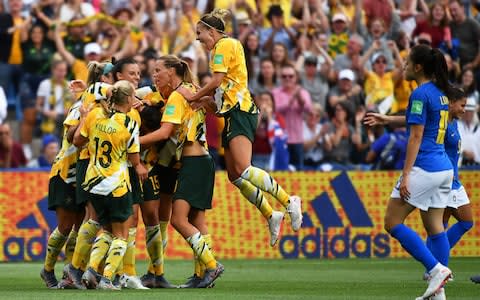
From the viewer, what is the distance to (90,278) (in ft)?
43.4

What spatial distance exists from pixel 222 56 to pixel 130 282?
2.59m

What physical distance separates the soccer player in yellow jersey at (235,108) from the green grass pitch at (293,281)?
92 centimetres

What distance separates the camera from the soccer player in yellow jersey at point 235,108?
46.1 feet

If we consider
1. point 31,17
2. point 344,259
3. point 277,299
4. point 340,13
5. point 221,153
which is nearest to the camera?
point 277,299

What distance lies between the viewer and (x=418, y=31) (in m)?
25.5

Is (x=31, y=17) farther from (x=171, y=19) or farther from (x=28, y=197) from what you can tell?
(x=28, y=197)

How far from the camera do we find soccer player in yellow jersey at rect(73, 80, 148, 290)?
13125 millimetres

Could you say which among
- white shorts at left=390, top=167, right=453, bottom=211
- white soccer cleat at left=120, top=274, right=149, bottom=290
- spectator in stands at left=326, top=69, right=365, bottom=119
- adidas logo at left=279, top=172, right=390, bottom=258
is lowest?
adidas logo at left=279, top=172, right=390, bottom=258

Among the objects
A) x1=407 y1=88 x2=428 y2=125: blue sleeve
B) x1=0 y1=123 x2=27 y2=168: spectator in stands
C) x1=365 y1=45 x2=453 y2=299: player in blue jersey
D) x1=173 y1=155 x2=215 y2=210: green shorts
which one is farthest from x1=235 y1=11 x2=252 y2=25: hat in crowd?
x1=407 y1=88 x2=428 y2=125: blue sleeve

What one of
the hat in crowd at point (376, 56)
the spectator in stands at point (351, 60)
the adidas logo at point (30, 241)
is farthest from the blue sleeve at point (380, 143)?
the adidas logo at point (30, 241)

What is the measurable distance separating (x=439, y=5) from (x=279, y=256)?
713cm

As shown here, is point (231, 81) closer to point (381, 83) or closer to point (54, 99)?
point (54, 99)

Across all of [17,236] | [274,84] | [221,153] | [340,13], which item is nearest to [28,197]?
[17,236]

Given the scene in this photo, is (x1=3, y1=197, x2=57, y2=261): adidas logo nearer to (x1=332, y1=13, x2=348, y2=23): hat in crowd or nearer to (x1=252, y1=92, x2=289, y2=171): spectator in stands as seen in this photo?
(x1=252, y1=92, x2=289, y2=171): spectator in stands
